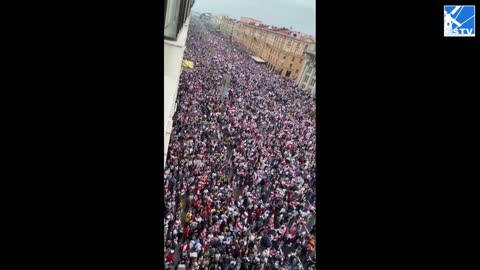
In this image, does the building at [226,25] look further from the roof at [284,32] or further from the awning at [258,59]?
the awning at [258,59]

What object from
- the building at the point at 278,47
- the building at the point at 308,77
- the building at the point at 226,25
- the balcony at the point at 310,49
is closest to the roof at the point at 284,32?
the building at the point at 278,47

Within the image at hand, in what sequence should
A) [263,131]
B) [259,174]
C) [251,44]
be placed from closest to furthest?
[259,174] < [263,131] < [251,44]

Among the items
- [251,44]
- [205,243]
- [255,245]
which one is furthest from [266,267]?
[251,44]

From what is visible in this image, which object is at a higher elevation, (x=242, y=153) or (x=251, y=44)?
(x=251, y=44)

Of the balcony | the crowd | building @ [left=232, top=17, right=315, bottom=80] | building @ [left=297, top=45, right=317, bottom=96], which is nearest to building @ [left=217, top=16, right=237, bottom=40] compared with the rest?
the crowd
